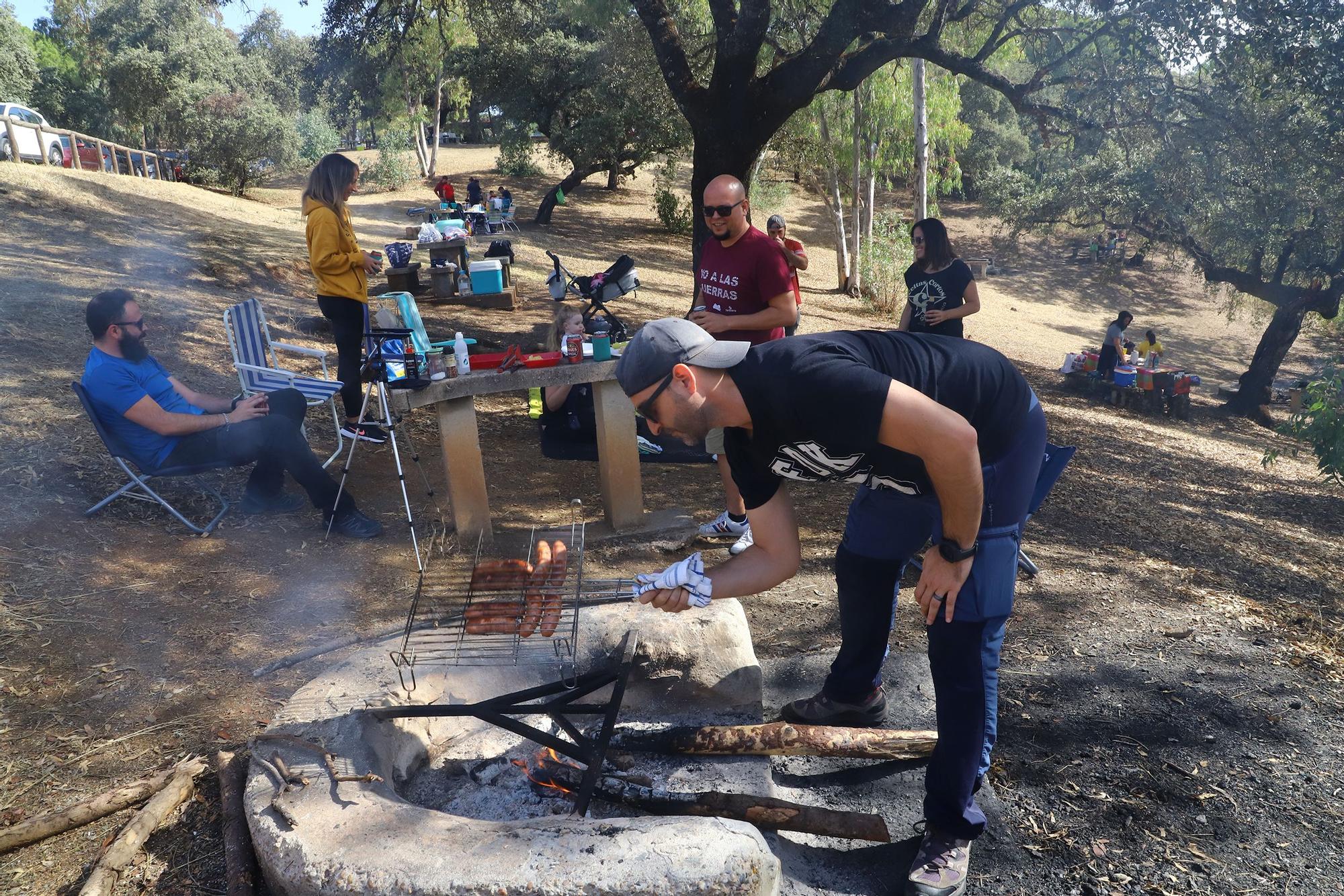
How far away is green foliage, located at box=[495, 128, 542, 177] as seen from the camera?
23.2 meters

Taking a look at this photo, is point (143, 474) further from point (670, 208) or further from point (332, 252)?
point (670, 208)

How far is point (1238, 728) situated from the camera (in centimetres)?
332

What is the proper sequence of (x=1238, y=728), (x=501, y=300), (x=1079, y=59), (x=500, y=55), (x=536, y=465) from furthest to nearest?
(x=500, y=55), (x=501, y=300), (x=1079, y=59), (x=536, y=465), (x=1238, y=728)

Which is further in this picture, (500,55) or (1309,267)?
(500,55)

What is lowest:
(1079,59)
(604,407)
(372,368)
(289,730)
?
(289,730)

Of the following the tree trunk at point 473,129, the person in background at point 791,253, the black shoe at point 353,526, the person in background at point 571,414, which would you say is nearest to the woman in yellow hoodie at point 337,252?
the black shoe at point 353,526

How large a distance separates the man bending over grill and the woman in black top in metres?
3.05

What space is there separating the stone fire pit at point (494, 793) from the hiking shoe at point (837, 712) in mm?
162

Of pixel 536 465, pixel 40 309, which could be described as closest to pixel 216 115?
pixel 40 309

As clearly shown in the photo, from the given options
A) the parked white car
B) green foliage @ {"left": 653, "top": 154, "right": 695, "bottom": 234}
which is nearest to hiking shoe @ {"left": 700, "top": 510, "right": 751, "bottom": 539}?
the parked white car

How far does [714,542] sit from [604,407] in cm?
100

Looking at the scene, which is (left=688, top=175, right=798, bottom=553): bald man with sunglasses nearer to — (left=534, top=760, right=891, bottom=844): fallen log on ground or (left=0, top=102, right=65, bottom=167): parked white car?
(left=534, top=760, right=891, bottom=844): fallen log on ground

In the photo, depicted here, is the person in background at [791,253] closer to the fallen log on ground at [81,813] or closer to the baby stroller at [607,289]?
the baby stroller at [607,289]

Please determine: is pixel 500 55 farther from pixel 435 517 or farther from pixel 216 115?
pixel 435 517
